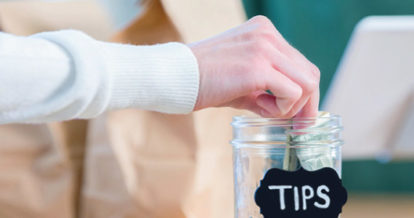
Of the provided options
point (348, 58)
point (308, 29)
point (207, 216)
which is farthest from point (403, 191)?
point (207, 216)

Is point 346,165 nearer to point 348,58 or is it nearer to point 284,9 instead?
point 284,9

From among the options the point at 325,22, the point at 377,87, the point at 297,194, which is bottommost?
the point at 325,22

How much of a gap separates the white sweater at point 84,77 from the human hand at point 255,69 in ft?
0.04

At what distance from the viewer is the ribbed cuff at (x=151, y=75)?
0.48 metres

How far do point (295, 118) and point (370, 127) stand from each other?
69 cm

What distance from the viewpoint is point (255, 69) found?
1.55 feet

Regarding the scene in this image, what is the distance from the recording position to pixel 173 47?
19.5 inches

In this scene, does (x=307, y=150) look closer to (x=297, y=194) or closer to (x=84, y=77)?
(x=297, y=194)

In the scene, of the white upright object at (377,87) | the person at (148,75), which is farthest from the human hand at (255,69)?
the white upright object at (377,87)

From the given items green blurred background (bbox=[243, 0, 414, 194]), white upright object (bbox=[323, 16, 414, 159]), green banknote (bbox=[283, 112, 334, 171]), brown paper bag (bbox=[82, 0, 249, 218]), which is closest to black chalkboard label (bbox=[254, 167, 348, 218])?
green banknote (bbox=[283, 112, 334, 171])

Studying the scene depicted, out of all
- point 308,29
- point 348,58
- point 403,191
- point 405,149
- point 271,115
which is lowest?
point 403,191

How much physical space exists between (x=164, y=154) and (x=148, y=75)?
326 mm

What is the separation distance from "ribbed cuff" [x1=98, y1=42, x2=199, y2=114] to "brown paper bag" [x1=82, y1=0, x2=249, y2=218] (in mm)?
278

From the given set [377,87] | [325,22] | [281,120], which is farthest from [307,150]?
[325,22]
